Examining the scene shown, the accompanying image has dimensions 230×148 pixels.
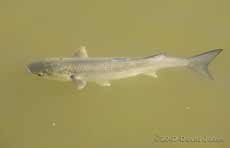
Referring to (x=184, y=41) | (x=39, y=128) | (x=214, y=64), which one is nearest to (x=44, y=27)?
(x=39, y=128)

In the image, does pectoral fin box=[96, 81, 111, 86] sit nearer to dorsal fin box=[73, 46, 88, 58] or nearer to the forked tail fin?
dorsal fin box=[73, 46, 88, 58]

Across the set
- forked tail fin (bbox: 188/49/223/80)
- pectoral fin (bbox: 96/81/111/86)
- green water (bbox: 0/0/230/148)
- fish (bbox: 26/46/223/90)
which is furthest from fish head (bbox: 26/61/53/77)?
forked tail fin (bbox: 188/49/223/80)

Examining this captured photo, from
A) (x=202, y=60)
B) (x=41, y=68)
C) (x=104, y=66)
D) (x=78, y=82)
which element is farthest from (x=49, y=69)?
(x=202, y=60)

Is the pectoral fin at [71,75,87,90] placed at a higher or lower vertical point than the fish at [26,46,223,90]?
lower

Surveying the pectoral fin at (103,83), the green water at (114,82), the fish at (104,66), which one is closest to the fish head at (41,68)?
the fish at (104,66)

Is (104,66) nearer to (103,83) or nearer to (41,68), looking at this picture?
(103,83)

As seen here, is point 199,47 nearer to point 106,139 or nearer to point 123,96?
point 123,96

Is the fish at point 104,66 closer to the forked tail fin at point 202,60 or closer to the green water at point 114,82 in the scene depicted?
the forked tail fin at point 202,60
